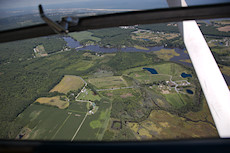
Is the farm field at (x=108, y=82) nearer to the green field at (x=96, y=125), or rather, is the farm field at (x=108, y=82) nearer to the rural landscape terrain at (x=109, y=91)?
the rural landscape terrain at (x=109, y=91)

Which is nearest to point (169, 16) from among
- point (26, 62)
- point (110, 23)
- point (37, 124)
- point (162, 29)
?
point (110, 23)

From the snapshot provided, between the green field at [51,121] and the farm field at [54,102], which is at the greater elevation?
the farm field at [54,102]

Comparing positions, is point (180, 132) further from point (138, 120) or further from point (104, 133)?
point (104, 133)

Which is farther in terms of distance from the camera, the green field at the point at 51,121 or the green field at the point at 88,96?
the green field at the point at 88,96

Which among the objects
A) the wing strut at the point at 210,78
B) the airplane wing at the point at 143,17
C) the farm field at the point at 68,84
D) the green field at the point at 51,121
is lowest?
the green field at the point at 51,121

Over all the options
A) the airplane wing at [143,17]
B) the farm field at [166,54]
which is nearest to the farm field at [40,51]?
the farm field at [166,54]

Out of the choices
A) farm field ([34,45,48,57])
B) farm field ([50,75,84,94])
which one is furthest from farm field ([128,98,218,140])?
farm field ([34,45,48,57])
